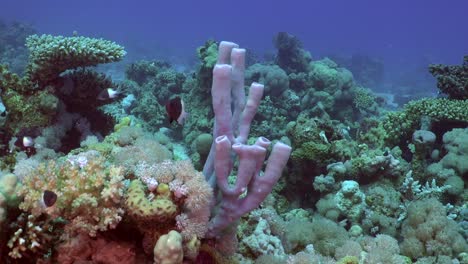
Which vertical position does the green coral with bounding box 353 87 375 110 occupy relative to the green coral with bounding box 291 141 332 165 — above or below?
below

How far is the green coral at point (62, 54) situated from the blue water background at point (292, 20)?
47.9 metres

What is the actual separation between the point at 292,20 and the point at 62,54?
93.9 m

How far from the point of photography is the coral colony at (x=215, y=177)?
2.75m

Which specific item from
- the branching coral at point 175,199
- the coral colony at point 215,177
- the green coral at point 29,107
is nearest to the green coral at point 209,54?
the coral colony at point 215,177

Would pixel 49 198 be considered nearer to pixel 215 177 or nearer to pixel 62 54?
pixel 215 177

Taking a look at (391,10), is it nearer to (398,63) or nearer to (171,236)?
(398,63)

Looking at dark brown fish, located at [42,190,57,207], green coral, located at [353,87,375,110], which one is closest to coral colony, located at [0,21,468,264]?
dark brown fish, located at [42,190,57,207]

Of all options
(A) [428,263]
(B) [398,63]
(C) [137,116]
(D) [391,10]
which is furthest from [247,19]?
(A) [428,263]

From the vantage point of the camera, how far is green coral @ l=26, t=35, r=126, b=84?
491 centimetres

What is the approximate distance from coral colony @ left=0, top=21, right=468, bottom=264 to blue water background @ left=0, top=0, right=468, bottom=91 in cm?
4643

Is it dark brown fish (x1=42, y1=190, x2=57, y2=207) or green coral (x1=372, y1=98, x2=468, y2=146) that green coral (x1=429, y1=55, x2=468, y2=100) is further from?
dark brown fish (x1=42, y1=190, x2=57, y2=207)

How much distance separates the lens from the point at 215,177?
11.1 ft

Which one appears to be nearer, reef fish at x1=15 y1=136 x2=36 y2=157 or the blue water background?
reef fish at x1=15 y1=136 x2=36 y2=157

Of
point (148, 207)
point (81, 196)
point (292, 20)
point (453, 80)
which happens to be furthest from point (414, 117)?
point (292, 20)
